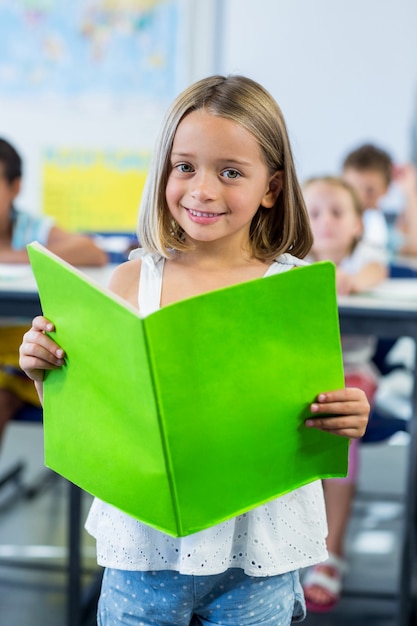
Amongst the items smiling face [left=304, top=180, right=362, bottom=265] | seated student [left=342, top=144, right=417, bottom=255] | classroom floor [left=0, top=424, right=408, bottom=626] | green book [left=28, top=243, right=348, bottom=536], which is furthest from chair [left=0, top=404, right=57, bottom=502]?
green book [left=28, top=243, right=348, bottom=536]

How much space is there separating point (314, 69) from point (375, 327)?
2.60m

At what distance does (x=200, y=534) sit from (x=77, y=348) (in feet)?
0.81

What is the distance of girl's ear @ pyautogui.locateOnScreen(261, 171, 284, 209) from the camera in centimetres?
110

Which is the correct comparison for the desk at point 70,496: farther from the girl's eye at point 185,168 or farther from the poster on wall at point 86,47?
the poster on wall at point 86,47

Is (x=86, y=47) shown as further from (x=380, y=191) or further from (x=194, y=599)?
(x=194, y=599)

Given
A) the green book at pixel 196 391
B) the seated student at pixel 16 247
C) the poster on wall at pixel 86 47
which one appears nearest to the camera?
the green book at pixel 196 391

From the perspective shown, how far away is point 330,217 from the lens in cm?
231

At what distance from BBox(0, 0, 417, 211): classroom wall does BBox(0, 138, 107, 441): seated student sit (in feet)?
6.43

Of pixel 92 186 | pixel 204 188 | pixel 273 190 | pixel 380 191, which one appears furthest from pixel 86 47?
pixel 204 188

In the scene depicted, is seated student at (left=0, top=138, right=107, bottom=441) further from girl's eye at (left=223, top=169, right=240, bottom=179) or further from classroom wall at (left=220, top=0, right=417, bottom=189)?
classroom wall at (left=220, top=0, right=417, bottom=189)

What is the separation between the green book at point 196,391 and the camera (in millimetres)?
846

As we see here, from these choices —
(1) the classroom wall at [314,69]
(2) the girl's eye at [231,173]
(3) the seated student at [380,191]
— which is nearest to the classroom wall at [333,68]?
(1) the classroom wall at [314,69]

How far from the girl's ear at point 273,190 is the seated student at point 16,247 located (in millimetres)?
1240

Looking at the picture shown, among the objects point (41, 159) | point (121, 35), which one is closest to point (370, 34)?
point (121, 35)
